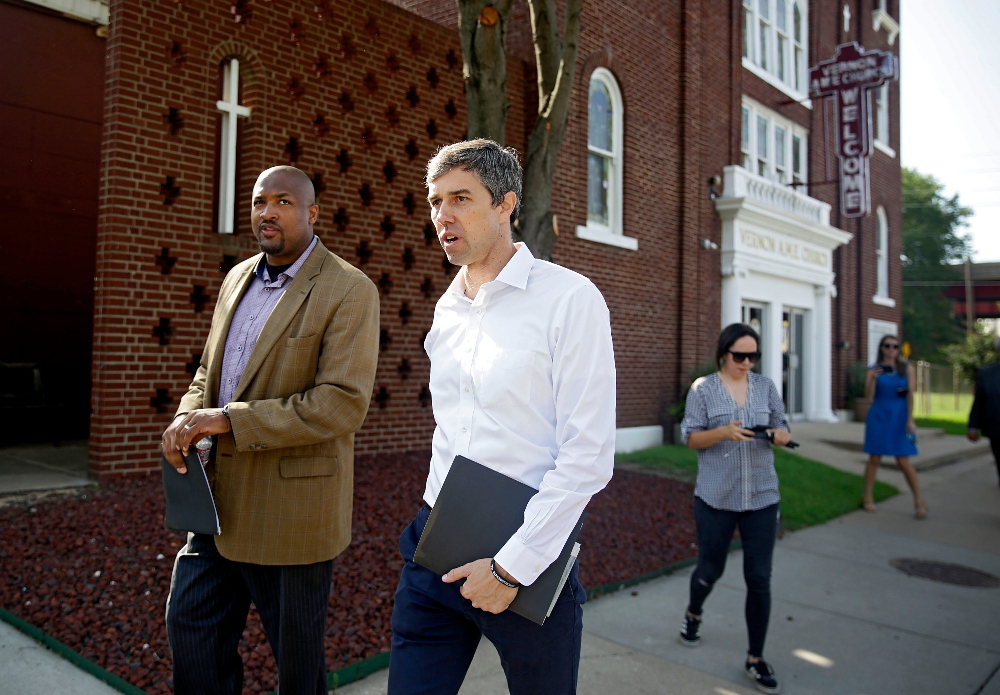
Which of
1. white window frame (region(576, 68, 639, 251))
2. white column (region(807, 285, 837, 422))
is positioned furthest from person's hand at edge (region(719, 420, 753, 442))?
white column (region(807, 285, 837, 422))

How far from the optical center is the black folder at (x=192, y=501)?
2402 mm

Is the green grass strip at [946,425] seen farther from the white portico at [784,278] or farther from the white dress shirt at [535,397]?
the white dress shirt at [535,397]

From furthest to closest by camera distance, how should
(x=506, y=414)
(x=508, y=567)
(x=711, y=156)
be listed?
(x=711, y=156) → (x=506, y=414) → (x=508, y=567)

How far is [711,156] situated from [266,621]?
12.4 meters

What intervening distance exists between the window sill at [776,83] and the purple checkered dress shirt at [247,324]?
14260 mm

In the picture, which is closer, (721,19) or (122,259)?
(122,259)

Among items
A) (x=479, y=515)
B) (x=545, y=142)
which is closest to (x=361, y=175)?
(x=545, y=142)

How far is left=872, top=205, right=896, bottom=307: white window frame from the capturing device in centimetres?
2023

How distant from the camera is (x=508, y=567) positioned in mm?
1869

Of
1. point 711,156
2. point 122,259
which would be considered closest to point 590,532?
point 122,259

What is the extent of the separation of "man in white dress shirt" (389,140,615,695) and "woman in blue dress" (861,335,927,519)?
7187mm

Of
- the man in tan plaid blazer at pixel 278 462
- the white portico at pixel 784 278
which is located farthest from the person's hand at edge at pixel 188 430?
the white portico at pixel 784 278

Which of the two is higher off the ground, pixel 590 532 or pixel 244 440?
pixel 244 440

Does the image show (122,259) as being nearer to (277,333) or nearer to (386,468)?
(386,468)
